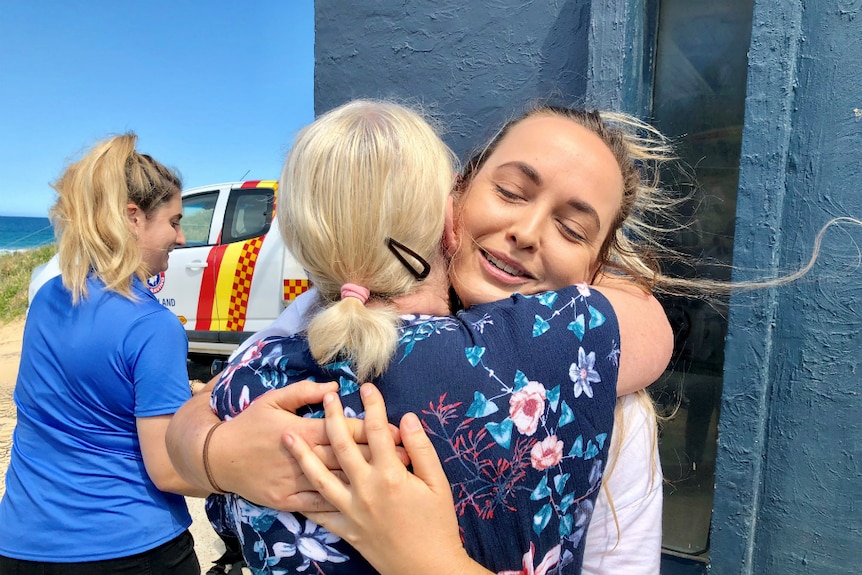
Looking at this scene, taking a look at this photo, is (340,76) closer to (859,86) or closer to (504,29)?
(504,29)

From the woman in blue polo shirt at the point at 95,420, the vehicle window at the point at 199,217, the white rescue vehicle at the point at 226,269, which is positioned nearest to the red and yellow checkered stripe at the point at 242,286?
the white rescue vehicle at the point at 226,269

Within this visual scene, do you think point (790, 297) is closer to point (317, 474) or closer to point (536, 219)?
point (536, 219)

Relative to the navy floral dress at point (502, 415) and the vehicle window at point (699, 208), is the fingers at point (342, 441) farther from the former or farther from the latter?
the vehicle window at point (699, 208)

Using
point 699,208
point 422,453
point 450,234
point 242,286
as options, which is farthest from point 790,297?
point 242,286

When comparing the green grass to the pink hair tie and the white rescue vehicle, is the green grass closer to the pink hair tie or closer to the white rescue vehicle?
the white rescue vehicle

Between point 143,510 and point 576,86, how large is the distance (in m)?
2.35

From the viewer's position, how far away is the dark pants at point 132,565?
1.94 m

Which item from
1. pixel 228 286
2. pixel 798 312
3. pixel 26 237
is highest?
pixel 798 312

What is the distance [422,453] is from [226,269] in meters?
6.28

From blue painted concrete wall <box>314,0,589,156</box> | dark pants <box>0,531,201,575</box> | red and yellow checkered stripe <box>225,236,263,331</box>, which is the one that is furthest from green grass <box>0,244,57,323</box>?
dark pants <box>0,531,201,575</box>

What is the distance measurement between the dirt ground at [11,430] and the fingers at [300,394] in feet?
11.0

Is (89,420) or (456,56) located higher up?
(456,56)

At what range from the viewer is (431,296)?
123 cm

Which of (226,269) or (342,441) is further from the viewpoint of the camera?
(226,269)
